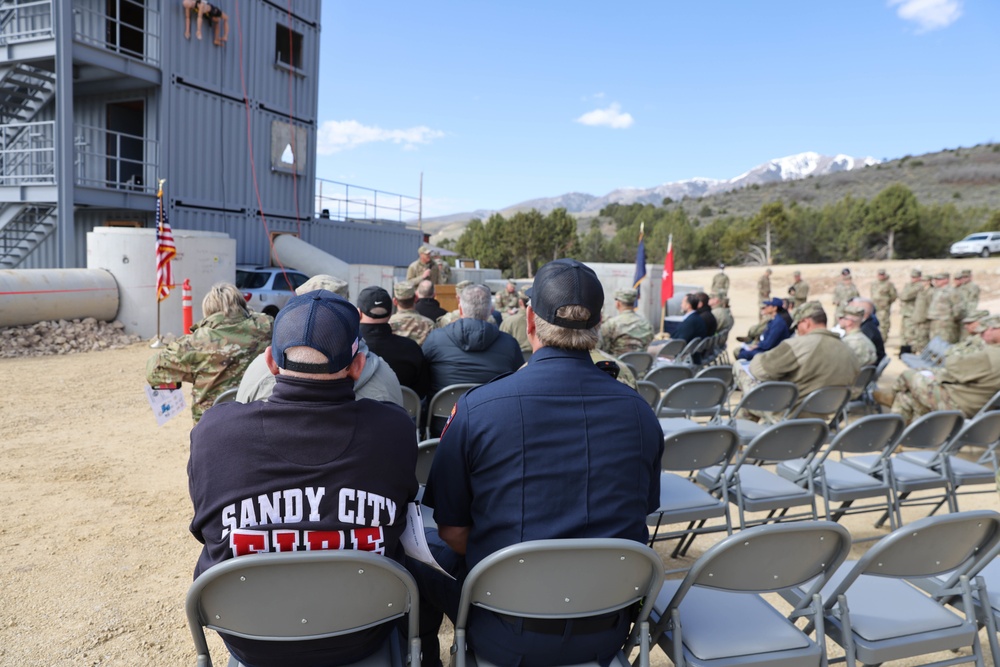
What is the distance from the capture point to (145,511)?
13.7 feet

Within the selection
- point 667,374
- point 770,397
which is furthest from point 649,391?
point 667,374

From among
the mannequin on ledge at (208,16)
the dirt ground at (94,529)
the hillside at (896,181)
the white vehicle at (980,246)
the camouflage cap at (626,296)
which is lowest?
the dirt ground at (94,529)

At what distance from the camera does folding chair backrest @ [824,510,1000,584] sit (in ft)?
6.51

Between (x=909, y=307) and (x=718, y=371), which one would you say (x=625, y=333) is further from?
(x=909, y=307)

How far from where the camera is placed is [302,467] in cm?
167

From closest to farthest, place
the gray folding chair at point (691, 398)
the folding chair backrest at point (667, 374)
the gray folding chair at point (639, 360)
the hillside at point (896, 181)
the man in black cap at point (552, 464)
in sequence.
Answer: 1. the man in black cap at point (552, 464)
2. the gray folding chair at point (691, 398)
3. the folding chair backrest at point (667, 374)
4. the gray folding chair at point (639, 360)
5. the hillside at point (896, 181)

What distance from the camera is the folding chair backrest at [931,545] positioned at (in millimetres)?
1983

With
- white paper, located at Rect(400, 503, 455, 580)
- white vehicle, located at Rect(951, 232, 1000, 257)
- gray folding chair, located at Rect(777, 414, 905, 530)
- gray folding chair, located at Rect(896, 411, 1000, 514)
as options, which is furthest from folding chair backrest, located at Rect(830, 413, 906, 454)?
white vehicle, located at Rect(951, 232, 1000, 257)

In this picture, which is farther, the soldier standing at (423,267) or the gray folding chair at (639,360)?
the soldier standing at (423,267)

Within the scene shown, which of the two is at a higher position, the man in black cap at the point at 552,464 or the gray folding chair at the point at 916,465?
the man in black cap at the point at 552,464

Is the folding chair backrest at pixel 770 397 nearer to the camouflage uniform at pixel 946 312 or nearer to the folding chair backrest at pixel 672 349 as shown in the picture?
the folding chair backrest at pixel 672 349

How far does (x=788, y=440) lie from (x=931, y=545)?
1.48 m

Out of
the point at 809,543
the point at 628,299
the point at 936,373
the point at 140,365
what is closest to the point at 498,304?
the point at 628,299

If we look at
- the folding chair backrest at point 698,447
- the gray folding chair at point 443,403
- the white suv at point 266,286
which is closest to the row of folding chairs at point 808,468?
the folding chair backrest at point 698,447
